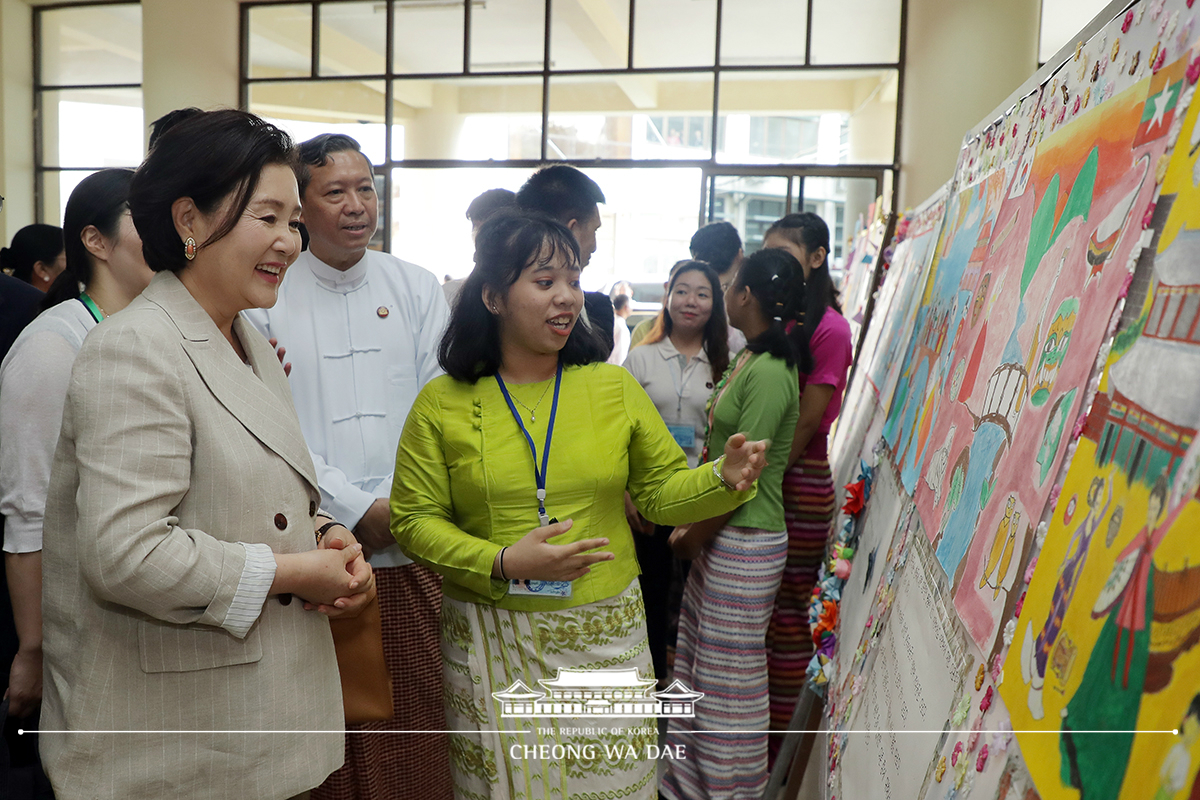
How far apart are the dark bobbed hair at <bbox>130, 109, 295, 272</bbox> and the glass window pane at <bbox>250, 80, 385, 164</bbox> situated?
651cm

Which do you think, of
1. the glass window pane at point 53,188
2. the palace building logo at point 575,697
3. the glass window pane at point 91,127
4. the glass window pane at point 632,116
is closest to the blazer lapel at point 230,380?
the palace building logo at point 575,697

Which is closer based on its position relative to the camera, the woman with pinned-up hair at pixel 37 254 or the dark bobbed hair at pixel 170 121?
the dark bobbed hair at pixel 170 121

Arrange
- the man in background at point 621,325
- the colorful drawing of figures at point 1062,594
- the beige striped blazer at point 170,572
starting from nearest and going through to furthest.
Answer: the colorful drawing of figures at point 1062,594 → the beige striped blazer at point 170,572 → the man in background at point 621,325

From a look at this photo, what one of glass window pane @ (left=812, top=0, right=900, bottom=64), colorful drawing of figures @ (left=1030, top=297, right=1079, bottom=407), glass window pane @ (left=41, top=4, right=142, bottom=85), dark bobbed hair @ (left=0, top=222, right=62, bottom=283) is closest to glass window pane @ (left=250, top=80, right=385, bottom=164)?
glass window pane @ (left=41, top=4, right=142, bottom=85)

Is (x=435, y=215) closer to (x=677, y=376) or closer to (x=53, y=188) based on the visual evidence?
(x=53, y=188)

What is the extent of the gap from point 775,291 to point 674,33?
205 inches

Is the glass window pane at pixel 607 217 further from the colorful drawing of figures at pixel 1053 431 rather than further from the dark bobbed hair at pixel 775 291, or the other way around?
the colorful drawing of figures at pixel 1053 431

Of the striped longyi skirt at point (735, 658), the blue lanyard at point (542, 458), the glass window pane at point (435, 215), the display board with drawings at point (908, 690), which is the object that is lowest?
the striped longyi skirt at point (735, 658)

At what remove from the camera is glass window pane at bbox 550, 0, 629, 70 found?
6973 millimetres

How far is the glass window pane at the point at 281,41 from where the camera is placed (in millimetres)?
7539

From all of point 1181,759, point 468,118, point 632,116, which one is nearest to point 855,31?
point 632,116

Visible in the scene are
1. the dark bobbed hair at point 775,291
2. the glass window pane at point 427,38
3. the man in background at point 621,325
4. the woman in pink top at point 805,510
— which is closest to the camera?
the dark bobbed hair at point 775,291

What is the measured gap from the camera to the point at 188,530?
1.13 m

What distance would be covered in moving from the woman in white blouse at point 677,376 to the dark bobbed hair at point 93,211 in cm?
167
